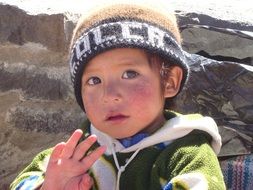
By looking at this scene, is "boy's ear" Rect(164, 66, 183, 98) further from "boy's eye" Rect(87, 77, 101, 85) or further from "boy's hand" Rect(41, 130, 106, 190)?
"boy's hand" Rect(41, 130, 106, 190)

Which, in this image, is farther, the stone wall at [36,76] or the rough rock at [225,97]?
the stone wall at [36,76]

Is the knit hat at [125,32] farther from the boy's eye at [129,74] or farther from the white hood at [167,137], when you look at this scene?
the white hood at [167,137]

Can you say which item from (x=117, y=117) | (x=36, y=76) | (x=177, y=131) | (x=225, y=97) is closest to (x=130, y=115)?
(x=117, y=117)

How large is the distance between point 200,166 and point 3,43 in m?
1.06

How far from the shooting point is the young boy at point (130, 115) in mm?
1429

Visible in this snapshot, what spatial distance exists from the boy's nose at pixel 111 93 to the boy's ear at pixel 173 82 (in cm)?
19

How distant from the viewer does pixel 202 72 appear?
1.96 meters

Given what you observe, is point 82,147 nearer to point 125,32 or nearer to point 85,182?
point 85,182

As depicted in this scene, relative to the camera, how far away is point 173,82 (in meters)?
1.65

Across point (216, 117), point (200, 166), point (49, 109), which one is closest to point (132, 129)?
point (200, 166)

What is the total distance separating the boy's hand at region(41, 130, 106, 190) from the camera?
4.62 ft

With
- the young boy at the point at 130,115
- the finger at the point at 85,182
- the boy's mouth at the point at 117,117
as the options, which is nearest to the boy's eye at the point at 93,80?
the young boy at the point at 130,115

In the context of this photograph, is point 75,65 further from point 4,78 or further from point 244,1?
point 244,1

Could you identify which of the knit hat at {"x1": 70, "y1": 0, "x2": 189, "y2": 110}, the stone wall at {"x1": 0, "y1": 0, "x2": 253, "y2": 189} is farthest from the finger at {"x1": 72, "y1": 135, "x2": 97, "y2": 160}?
the stone wall at {"x1": 0, "y1": 0, "x2": 253, "y2": 189}
